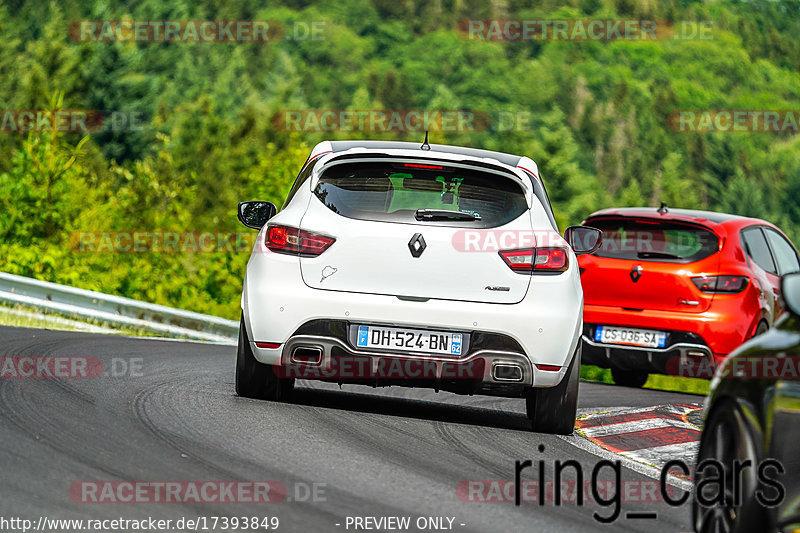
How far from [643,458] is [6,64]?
104362 mm

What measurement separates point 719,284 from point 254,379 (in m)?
5.78

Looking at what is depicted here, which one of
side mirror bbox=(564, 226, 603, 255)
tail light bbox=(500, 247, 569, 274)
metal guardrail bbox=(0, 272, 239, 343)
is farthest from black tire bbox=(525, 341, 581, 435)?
metal guardrail bbox=(0, 272, 239, 343)

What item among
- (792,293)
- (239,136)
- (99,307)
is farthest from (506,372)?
(239,136)

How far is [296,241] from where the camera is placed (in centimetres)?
777

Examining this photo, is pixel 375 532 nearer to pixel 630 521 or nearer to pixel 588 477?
pixel 630 521

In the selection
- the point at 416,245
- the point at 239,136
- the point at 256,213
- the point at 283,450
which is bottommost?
the point at 283,450

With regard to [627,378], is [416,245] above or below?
above

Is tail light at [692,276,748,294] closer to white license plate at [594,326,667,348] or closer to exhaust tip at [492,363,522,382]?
white license plate at [594,326,667,348]

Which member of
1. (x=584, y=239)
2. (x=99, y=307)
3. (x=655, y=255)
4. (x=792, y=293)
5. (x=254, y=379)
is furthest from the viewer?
(x=99, y=307)

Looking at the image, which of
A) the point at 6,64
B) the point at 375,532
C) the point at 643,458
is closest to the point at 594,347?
the point at 643,458

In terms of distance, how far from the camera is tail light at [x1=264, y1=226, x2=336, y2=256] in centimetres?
771

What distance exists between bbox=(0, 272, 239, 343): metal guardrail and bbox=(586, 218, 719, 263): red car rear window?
17.8 feet

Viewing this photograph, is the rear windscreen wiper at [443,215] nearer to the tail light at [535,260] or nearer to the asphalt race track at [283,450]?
the tail light at [535,260]

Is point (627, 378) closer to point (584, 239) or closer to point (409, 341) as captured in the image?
point (584, 239)
